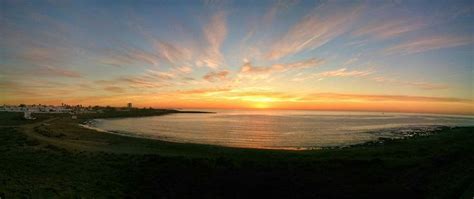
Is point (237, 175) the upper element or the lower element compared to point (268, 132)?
lower

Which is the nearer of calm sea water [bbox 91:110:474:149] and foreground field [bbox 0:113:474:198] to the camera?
foreground field [bbox 0:113:474:198]

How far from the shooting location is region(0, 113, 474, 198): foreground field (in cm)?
1648

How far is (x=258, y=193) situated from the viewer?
1692 centimetres

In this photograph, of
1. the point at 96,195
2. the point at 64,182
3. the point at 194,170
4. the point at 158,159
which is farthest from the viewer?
the point at 158,159

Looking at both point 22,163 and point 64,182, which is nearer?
point 64,182

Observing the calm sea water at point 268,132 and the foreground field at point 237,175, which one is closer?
the foreground field at point 237,175

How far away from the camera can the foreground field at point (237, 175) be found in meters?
16.5

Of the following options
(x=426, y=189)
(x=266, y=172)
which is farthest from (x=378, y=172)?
(x=266, y=172)

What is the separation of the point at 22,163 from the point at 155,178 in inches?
408

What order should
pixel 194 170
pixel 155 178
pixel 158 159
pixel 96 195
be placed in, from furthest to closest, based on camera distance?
pixel 158 159 < pixel 194 170 < pixel 155 178 < pixel 96 195

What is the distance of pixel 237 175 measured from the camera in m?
19.4

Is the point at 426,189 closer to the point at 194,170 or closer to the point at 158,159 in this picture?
the point at 194,170

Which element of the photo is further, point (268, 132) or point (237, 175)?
point (268, 132)

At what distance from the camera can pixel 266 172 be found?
1986 centimetres
